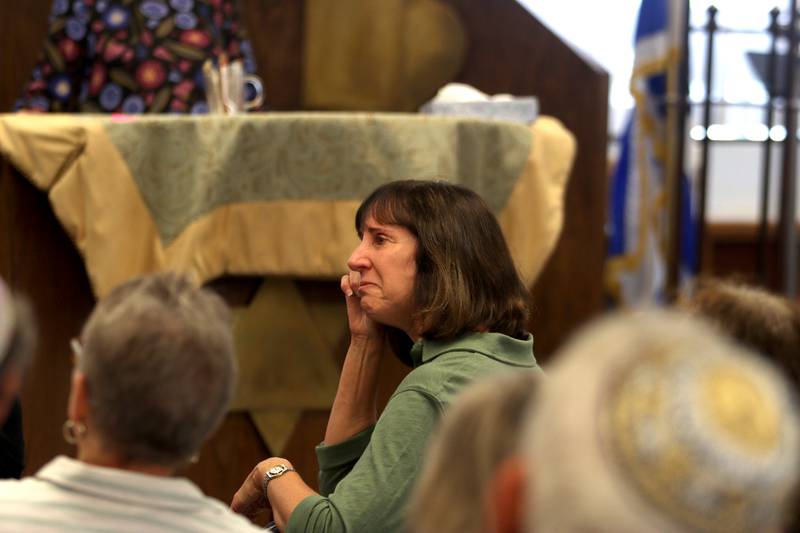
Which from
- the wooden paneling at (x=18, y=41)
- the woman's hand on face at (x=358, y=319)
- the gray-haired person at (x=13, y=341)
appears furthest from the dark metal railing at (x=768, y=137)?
the gray-haired person at (x=13, y=341)

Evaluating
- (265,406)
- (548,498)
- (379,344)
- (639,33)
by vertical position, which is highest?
(639,33)

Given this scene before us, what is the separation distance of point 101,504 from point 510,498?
393mm

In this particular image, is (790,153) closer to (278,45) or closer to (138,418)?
(278,45)

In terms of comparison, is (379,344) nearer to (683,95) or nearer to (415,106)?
(415,106)

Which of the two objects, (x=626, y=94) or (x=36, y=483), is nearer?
(x=36, y=483)

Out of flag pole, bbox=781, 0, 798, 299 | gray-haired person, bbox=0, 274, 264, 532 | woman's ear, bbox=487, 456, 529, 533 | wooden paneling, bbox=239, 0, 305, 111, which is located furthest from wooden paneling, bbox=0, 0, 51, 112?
woman's ear, bbox=487, 456, 529, 533

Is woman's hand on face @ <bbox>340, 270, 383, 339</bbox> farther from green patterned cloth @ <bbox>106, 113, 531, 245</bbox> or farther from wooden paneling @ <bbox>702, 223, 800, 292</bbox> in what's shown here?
wooden paneling @ <bbox>702, 223, 800, 292</bbox>

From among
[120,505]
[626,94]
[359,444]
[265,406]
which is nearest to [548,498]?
[120,505]

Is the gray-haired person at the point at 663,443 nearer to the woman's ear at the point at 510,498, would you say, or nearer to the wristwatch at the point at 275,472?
the woman's ear at the point at 510,498

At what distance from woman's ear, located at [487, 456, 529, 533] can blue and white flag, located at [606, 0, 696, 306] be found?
366 cm

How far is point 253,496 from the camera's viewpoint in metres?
1.62

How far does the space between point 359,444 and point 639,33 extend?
10.0 ft

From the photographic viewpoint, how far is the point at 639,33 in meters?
4.42

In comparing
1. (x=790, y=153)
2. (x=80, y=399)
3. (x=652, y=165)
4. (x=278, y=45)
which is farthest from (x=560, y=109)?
(x=80, y=399)
